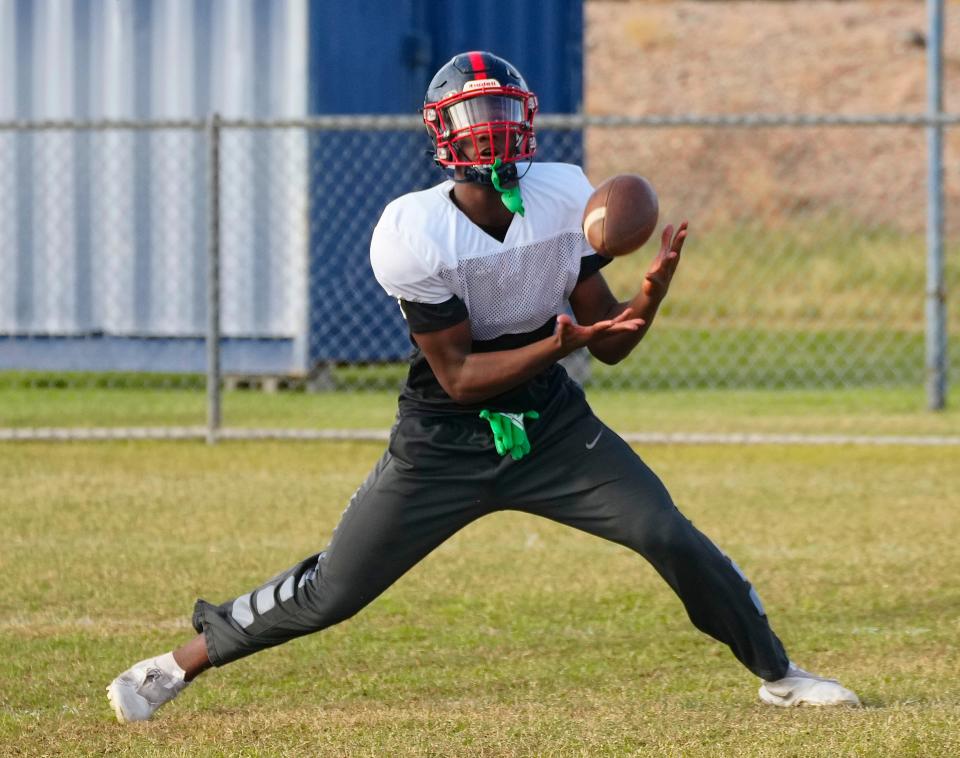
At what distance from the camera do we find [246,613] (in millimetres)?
4445

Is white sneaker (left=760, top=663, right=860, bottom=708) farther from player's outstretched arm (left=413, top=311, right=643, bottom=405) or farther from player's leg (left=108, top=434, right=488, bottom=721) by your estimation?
player's outstretched arm (left=413, top=311, right=643, bottom=405)

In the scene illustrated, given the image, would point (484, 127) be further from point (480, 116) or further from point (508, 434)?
point (508, 434)

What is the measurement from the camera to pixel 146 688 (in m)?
4.45

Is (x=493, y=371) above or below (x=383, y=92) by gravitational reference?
below

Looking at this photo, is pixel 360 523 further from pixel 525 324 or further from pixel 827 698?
pixel 827 698

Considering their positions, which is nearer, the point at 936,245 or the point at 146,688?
the point at 146,688

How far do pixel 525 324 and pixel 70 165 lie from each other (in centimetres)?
904

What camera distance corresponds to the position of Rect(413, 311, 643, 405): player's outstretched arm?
411 cm

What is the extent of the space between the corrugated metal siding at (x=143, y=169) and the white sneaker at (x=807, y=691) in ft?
26.3

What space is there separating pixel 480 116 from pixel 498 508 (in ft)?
3.33

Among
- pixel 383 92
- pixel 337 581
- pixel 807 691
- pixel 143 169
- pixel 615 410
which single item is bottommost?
pixel 615 410

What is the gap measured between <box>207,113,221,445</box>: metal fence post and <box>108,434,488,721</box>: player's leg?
5404 millimetres

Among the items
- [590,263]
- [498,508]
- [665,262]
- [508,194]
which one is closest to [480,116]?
[508,194]

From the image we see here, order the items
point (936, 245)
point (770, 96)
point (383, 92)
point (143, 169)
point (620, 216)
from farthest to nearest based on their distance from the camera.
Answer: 1. point (770, 96)
2. point (383, 92)
3. point (143, 169)
4. point (936, 245)
5. point (620, 216)
